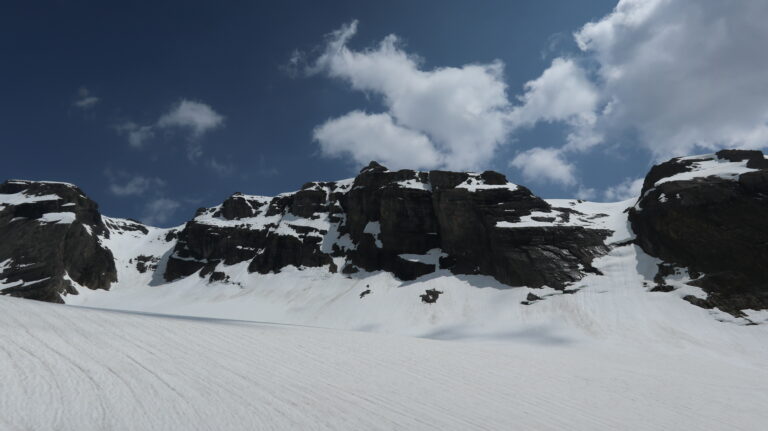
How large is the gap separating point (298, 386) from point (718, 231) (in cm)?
5752

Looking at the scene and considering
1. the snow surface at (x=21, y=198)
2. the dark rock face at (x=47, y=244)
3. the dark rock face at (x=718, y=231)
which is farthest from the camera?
the snow surface at (x=21, y=198)

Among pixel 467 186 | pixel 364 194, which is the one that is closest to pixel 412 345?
pixel 467 186

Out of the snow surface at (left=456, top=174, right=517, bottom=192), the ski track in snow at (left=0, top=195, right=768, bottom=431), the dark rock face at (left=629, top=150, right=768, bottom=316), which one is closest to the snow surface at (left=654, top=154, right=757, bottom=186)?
the dark rock face at (left=629, top=150, right=768, bottom=316)

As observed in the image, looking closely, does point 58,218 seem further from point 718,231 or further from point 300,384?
point 718,231

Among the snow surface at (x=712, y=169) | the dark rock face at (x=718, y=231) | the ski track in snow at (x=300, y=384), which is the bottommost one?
the ski track in snow at (x=300, y=384)

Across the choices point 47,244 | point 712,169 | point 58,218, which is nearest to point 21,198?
point 58,218

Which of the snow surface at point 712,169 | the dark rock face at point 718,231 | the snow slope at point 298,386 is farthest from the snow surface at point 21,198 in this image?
the snow surface at point 712,169

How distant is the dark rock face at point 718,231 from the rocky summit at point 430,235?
0.47 feet

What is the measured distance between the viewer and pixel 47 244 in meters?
92.6

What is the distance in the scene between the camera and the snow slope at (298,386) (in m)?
6.40

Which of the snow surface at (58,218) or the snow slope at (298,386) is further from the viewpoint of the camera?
the snow surface at (58,218)

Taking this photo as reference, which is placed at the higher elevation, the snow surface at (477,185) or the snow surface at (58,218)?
the snow surface at (477,185)

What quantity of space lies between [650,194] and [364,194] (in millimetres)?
55510

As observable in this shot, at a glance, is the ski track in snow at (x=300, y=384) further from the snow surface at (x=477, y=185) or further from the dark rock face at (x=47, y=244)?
the dark rock face at (x=47, y=244)
